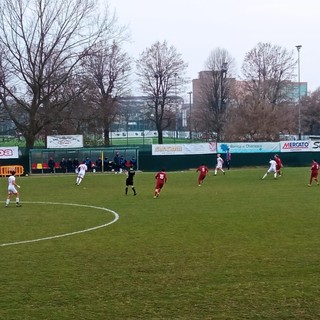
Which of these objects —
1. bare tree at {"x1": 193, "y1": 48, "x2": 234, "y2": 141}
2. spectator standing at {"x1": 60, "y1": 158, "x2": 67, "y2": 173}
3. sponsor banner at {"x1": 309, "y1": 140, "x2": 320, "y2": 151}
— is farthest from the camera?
bare tree at {"x1": 193, "y1": 48, "x2": 234, "y2": 141}

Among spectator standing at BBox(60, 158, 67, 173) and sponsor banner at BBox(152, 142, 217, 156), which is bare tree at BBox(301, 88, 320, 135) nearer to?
sponsor banner at BBox(152, 142, 217, 156)

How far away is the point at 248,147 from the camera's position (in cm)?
5372

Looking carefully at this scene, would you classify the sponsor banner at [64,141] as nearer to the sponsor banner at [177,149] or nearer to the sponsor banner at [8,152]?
the sponsor banner at [8,152]

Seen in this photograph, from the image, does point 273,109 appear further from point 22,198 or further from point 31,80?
point 22,198

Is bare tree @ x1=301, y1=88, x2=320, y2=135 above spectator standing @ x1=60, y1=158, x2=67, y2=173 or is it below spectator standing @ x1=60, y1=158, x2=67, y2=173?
above

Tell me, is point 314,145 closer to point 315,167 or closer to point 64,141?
point 315,167

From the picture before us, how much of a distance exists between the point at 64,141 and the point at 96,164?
12.1 ft

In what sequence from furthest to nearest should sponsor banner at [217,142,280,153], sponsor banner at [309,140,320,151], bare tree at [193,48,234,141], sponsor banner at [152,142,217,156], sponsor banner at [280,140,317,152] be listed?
bare tree at [193,48,234,141] → sponsor banner at [309,140,320,151] → sponsor banner at [280,140,317,152] → sponsor banner at [217,142,280,153] → sponsor banner at [152,142,217,156]

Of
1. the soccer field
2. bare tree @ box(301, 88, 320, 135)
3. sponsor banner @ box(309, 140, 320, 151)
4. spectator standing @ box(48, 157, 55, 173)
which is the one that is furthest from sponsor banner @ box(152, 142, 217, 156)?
bare tree @ box(301, 88, 320, 135)

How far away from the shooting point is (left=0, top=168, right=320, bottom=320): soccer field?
8.79 metres

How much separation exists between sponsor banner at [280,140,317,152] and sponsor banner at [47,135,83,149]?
794 inches

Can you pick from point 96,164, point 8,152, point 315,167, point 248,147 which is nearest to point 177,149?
point 248,147

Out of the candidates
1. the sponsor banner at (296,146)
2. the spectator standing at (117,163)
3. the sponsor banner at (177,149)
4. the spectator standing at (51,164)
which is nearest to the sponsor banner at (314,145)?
the sponsor banner at (296,146)

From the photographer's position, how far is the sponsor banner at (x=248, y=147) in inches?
2084
